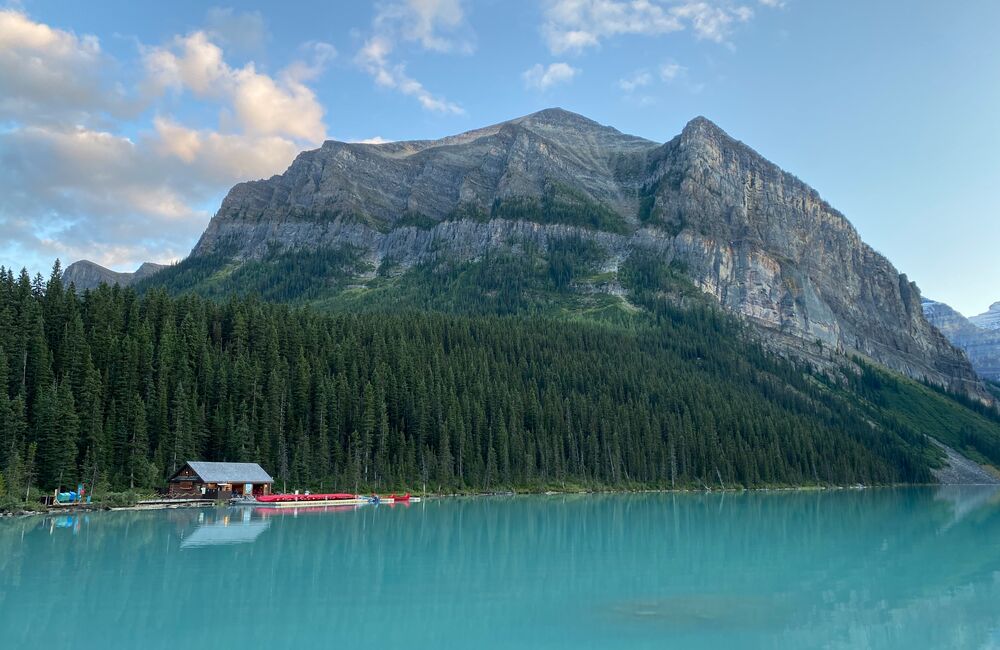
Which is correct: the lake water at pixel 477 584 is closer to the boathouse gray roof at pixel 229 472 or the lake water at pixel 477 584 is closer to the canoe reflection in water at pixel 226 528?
the canoe reflection in water at pixel 226 528

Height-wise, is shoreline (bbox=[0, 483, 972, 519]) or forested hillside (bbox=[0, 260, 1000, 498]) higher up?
forested hillside (bbox=[0, 260, 1000, 498])

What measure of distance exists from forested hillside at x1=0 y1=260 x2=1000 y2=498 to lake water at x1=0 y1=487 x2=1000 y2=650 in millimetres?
17661

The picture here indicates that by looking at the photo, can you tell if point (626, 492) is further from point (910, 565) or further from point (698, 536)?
point (910, 565)

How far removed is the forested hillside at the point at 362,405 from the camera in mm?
80500

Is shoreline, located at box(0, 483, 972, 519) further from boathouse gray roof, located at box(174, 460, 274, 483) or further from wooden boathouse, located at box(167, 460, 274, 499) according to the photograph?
boathouse gray roof, located at box(174, 460, 274, 483)

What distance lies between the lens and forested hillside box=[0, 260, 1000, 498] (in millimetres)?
80500

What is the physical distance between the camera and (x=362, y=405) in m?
106

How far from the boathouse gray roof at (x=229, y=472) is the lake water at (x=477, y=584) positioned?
37.1 ft

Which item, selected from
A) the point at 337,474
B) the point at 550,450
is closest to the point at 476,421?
the point at 550,450

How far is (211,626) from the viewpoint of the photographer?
2675 centimetres

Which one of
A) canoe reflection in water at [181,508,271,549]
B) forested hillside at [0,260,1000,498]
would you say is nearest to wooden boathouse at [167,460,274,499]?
forested hillside at [0,260,1000,498]

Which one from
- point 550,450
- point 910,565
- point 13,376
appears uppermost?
point 13,376

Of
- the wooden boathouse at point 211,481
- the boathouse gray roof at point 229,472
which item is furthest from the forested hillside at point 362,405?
the boathouse gray roof at point 229,472

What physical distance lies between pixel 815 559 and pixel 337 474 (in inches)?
2533
